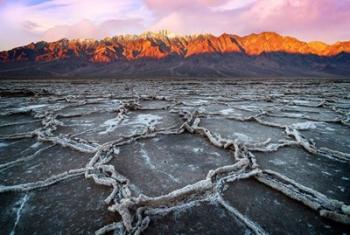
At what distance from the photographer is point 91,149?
3.37 meters

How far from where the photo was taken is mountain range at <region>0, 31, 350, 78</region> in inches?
3187

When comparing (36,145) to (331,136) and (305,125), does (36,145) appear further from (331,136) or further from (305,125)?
(305,125)

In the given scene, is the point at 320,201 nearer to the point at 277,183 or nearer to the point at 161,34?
the point at 277,183

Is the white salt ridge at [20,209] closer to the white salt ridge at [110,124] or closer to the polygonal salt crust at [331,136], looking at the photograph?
the white salt ridge at [110,124]

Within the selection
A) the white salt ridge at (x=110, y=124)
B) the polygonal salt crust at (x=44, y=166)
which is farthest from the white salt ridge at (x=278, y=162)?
the white salt ridge at (x=110, y=124)

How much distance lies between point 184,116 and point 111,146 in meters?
2.66

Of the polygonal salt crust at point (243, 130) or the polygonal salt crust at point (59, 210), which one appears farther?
the polygonal salt crust at point (243, 130)

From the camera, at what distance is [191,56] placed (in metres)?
89.4

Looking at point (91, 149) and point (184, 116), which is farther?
point (184, 116)

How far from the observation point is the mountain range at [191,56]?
80.9 meters

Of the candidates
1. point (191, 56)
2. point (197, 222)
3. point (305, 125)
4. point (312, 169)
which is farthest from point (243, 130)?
point (191, 56)

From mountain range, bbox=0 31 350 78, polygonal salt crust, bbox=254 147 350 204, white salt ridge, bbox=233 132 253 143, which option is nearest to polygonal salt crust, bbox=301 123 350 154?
polygonal salt crust, bbox=254 147 350 204

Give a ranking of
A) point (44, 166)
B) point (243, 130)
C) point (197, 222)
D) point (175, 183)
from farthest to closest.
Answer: point (243, 130) → point (44, 166) → point (175, 183) → point (197, 222)

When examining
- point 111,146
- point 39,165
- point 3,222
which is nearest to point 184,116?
point 111,146
